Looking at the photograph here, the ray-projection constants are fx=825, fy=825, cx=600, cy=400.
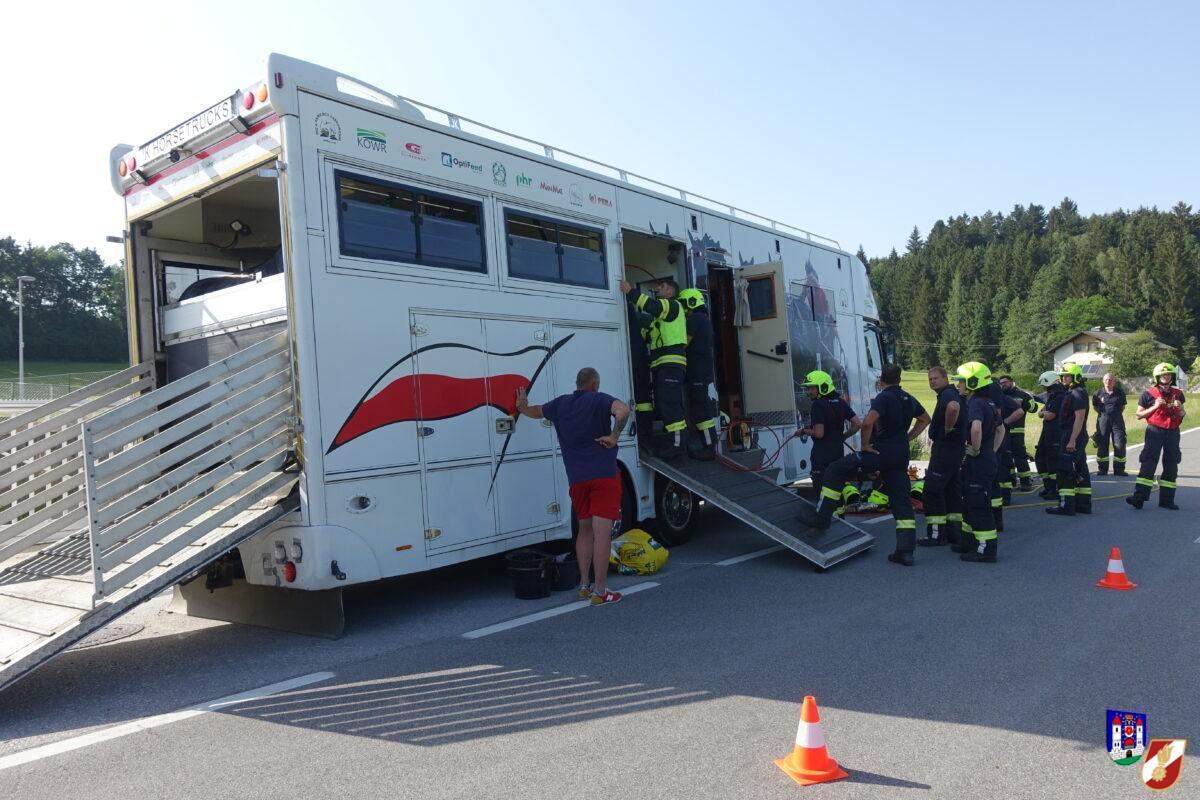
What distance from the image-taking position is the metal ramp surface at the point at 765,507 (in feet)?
23.5

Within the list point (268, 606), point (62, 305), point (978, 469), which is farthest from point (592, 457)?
point (62, 305)

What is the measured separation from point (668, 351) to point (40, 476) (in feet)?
16.3

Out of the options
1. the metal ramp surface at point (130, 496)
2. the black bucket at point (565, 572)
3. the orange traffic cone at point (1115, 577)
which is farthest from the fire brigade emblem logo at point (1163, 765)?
the metal ramp surface at point (130, 496)

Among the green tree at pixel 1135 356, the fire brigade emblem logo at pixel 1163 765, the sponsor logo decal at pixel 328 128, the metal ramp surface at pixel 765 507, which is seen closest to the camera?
the fire brigade emblem logo at pixel 1163 765

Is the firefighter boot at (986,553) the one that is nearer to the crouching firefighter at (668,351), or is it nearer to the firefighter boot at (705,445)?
the firefighter boot at (705,445)

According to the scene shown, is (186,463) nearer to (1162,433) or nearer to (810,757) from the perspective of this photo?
(810,757)

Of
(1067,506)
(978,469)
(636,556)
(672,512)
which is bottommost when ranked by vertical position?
(1067,506)

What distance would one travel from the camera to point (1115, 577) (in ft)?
20.5

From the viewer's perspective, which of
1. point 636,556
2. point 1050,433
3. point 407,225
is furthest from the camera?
point 1050,433

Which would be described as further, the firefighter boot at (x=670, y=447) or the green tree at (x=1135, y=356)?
the green tree at (x=1135, y=356)

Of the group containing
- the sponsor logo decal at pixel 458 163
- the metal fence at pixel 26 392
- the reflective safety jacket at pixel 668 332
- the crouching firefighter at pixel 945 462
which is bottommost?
the crouching firefighter at pixel 945 462

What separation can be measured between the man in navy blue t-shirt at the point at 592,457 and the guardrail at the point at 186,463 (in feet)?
6.16

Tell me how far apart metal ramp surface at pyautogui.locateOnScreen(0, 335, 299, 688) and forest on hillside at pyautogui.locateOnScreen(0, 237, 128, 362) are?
2010 inches

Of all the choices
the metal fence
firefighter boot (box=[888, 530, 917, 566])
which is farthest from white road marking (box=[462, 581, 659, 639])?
the metal fence
